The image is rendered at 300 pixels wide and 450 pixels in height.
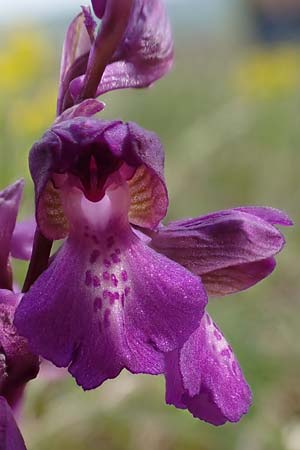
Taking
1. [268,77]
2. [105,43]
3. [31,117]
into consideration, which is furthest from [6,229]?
[268,77]

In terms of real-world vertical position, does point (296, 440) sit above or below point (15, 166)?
below

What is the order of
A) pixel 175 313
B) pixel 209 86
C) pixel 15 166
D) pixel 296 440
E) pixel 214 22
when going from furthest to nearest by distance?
→ pixel 214 22
pixel 209 86
pixel 15 166
pixel 296 440
pixel 175 313

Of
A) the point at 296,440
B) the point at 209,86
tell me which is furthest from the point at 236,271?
the point at 209,86

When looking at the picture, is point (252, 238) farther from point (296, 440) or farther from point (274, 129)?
point (274, 129)

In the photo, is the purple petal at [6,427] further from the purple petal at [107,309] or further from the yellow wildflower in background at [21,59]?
the yellow wildflower in background at [21,59]

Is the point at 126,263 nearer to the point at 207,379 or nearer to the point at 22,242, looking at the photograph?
the point at 207,379
